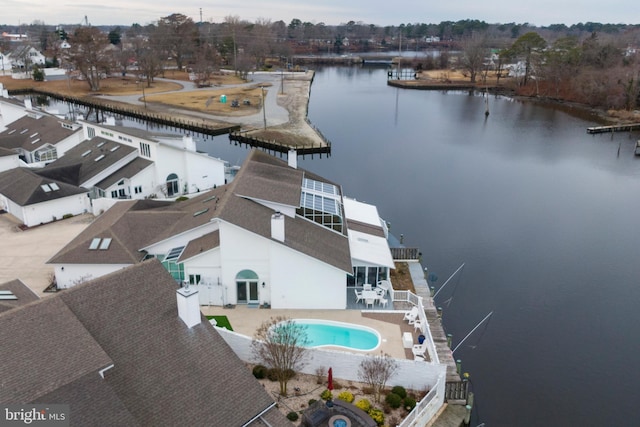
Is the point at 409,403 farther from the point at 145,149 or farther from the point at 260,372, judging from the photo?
the point at 145,149

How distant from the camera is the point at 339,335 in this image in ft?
73.4

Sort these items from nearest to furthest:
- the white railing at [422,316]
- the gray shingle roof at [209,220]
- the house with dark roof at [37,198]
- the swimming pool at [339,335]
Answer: the white railing at [422,316], the swimming pool at [339,335], the gray shingle roof at [209,220], the house with dark roof at [37,198]

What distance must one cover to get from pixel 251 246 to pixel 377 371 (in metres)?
8.73

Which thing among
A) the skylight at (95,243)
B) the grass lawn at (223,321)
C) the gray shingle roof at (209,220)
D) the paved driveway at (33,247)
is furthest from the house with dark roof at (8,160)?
the grass lawn at (223,321)

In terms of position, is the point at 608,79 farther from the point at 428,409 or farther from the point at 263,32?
the point at 263,32

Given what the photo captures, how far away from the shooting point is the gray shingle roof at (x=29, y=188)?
35094mm

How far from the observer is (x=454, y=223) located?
39750 mm

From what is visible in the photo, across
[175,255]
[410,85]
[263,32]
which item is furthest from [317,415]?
[263,32]

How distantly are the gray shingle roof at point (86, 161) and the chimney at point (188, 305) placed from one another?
27655 millimetres

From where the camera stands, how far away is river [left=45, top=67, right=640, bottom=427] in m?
22.5

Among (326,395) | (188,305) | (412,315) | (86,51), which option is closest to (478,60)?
(86,51)

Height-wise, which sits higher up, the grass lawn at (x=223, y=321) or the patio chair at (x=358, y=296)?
the patio chair at (x=358, y=296)

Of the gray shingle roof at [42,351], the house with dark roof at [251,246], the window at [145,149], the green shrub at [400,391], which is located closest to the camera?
the gray shingle roof at [42,351]

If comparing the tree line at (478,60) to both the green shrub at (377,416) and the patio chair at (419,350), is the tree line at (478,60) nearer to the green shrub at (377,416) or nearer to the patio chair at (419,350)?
the patio chair at (419,350)
